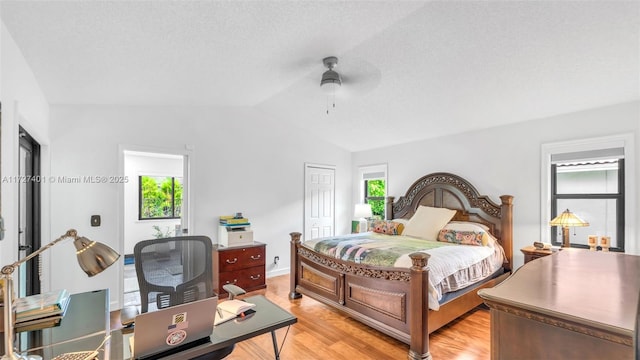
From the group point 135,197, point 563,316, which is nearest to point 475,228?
point 563,316

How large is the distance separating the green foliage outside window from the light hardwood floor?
2.57 metres

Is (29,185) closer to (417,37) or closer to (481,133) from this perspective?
(417,37)

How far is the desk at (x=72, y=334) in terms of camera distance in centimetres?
119

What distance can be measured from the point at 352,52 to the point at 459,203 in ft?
8.78

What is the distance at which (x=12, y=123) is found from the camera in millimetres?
1858

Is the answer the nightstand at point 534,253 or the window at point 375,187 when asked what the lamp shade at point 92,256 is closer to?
the nightstand at point 534,253

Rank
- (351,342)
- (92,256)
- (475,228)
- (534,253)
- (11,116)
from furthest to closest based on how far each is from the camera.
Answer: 1. (475,228)
2. (534,253)
3. (351,342)
4. (11,116)
5. (92,256)

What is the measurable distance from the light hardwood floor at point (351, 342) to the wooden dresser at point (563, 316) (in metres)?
1.57

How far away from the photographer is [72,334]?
1.33 metres

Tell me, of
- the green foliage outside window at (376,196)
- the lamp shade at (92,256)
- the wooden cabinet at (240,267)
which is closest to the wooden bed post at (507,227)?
the green foliage outside window at (376,196)

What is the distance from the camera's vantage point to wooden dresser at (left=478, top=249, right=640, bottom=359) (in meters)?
0.88

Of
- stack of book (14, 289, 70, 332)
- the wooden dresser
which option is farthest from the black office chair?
the wooden dresser

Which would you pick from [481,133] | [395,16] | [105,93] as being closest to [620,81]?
[481,133]

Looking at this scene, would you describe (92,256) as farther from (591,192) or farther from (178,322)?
(591,192)
